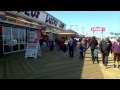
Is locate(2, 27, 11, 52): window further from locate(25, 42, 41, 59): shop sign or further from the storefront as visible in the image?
locate(25, 42, 41, 59): shop sign

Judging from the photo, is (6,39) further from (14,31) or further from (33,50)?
(33,50)

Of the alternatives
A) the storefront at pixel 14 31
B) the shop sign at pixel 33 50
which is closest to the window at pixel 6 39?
the storefront at pixel 14 31

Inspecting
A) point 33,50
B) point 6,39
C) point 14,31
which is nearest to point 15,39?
point 14,31

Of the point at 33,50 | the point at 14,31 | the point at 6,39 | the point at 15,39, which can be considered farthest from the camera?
the point at 15,39

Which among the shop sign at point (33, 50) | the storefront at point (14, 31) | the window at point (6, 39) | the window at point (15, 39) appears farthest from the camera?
the window at point (15, 39)

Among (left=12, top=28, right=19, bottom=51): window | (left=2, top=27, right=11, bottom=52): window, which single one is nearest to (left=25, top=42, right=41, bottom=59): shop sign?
(left=2, top=27, right=11, bottom=52): window

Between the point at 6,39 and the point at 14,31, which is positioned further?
the point at 14,31

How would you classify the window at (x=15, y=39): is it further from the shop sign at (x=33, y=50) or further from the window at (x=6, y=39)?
the shop sign at (x=33, y=50)

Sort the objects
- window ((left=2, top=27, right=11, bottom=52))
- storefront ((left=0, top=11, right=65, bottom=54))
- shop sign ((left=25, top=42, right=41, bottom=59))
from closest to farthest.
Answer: shop sign ((left=25, top=42, right=41, bottom=59)), storefront ((left=0, top=11, right=65, bottom=54)), window ((left=2, top=27, right=11, bottom=52))

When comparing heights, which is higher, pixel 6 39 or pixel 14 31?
pixel 14 31

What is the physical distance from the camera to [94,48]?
19750 mm

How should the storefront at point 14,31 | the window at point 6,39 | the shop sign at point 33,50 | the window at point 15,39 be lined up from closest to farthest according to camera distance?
the shop sign at point 33,50
the storefront at point 14,31
the window at point 6,39
the window at point 15,39
